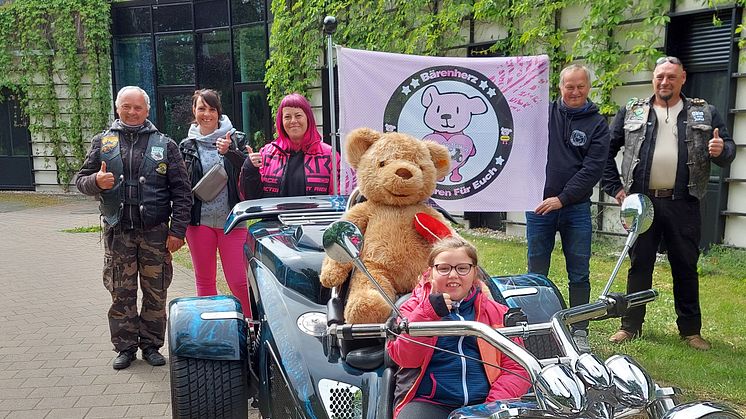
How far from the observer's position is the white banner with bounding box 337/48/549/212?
464 centimetres

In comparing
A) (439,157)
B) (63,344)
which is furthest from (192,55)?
(439,157)

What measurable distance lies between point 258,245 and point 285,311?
0.64m

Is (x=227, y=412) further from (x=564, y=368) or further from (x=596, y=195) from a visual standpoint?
(x=596, y=195)

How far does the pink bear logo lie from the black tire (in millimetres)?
2283

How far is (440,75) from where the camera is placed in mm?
4660

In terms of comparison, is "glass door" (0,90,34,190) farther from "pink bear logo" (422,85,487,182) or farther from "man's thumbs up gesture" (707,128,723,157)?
"man's thumbs up gesture" (707,128,723,157)

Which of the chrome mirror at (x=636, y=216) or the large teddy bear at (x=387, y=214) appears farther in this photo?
the large teddy bear at (x=387, y=214)

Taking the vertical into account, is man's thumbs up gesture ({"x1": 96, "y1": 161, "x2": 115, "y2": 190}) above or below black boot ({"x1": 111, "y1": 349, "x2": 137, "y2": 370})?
above

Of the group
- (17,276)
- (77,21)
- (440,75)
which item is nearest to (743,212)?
(440,75)

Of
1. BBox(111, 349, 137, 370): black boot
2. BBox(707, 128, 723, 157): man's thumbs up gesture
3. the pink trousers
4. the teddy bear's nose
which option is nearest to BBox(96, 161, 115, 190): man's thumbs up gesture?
the pink trousers

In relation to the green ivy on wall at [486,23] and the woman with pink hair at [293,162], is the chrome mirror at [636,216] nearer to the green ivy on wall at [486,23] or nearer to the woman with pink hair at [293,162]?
the woman with pink hair at [293,162]

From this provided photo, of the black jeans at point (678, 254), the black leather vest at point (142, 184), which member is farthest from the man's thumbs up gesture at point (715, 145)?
Result: the black leather vest at point (142, 184)

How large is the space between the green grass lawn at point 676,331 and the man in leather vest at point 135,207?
10.0ft

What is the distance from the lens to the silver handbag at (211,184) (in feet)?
14.8
